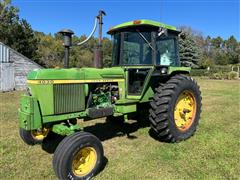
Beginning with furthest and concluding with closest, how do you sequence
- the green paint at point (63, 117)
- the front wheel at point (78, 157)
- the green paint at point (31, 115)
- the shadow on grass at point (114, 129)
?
the shadow on grass at point (114, 129) < the green paint at point (63, 117) < the green paint at point (31, 115) < the front wheel at point (78, 157)

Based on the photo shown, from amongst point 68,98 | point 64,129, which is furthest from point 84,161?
point 68,98

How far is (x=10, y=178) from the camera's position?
157 inches

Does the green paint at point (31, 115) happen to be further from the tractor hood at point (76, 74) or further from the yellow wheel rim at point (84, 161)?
the yellow wheel rim at point (84, 161)

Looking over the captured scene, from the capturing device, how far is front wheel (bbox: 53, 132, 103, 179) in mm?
3670

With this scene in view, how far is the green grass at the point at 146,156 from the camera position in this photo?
4095mm

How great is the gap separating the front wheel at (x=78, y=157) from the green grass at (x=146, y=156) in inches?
9.6

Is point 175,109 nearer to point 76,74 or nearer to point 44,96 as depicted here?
point 76,74

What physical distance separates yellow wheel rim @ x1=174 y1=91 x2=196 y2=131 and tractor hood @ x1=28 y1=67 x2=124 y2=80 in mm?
1458

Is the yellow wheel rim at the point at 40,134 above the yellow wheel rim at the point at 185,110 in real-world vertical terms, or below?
below

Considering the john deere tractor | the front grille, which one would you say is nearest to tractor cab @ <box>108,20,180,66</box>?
the john deere tractor

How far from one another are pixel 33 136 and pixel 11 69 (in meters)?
13.4

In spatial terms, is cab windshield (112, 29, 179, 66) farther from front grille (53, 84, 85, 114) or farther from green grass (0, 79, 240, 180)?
green grass (0, 79, 240, 180)

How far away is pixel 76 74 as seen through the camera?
14.7 ft

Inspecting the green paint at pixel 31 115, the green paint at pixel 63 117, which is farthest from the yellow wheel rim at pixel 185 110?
the green paint at pixel 31 115
